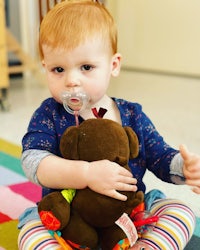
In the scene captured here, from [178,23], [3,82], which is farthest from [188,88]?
[3,82]

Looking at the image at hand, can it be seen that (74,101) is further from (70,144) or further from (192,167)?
(192,167)

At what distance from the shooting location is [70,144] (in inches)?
23.5

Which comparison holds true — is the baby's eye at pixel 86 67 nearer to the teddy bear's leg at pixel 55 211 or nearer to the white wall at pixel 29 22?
the teddy bear's leg at pixel 55 211

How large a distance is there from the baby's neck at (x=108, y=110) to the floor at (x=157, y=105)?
32 cm

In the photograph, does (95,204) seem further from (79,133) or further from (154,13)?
(154,13)

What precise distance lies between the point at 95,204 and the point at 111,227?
61mm

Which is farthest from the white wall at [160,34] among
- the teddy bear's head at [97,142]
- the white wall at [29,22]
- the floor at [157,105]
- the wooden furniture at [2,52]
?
the teddy bear's head at [97,142]

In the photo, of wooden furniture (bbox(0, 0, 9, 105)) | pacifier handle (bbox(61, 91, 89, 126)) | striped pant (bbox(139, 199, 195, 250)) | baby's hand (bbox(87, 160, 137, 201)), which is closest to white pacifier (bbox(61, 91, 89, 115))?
pacifier handle (bbox(61, 91, 89, 126))

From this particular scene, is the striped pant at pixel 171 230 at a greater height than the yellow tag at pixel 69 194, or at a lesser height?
lesser

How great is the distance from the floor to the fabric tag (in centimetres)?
33

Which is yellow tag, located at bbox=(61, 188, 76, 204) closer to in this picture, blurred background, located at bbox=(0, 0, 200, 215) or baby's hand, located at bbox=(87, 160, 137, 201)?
baby's hand, located at bbox=(87, 160, 137, 201)

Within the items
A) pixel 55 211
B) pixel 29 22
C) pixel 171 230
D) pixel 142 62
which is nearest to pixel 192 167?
pixel 171 230

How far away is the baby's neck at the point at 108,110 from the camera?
27.3 inches

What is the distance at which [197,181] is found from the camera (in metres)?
0.62
